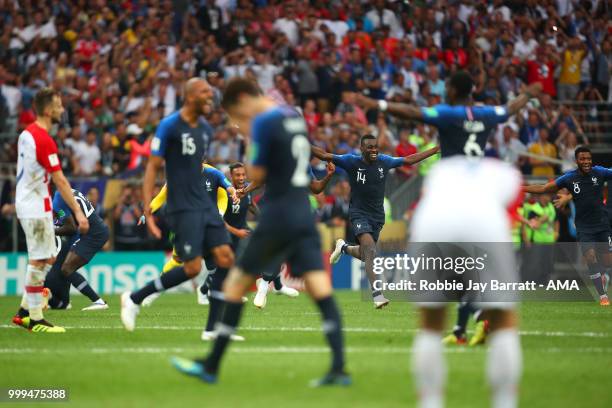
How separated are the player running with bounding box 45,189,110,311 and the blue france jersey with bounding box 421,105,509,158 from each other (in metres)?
10.4

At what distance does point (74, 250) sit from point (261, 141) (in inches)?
425

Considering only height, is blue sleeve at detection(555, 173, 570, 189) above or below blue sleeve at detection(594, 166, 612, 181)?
below

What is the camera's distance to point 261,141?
28.3 feet

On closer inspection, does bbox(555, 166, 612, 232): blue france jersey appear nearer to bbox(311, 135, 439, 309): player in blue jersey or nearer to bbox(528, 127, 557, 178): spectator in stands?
bbox(311, 135, 439, 309): player in blue jersey

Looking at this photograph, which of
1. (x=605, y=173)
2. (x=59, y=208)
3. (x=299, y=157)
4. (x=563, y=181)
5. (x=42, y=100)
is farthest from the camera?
(x=605, y=173)

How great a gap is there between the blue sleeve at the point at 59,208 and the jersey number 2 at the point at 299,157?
1047cm

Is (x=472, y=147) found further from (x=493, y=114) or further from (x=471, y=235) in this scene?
(x=471, y=235)

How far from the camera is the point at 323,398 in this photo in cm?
820

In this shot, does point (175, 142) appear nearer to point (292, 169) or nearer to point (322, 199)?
point (292, 169)

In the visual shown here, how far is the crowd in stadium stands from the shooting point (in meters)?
25.7

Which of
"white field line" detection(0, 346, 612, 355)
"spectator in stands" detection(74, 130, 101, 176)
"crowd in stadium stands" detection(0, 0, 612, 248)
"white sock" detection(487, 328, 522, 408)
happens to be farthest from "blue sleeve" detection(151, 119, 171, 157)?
"spectator in stands" detection(74, 130, 101, 176)

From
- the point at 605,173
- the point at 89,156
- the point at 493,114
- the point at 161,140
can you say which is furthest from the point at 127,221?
the point at 493,114

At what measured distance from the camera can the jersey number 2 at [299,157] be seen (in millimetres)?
8711

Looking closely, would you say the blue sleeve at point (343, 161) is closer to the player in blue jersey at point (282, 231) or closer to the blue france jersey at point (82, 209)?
the blue france jersey at point (82, 209)
